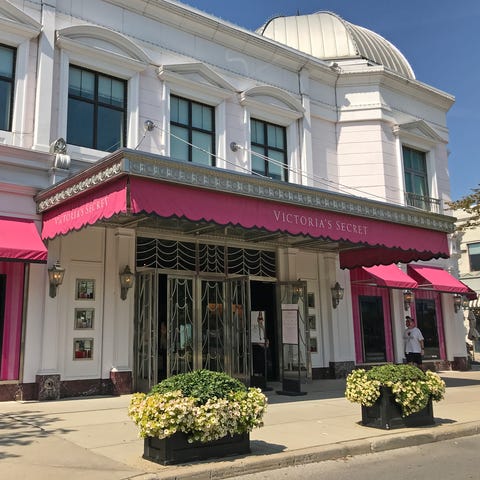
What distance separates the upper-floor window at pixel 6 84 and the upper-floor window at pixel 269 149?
6.41 meters

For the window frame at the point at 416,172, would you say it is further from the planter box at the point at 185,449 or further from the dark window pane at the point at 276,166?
the planter box at the point at 185,449

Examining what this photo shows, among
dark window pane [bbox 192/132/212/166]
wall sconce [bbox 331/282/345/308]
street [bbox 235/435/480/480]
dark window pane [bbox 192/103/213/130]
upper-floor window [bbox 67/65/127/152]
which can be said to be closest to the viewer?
street [bbox 235/435/480/480]

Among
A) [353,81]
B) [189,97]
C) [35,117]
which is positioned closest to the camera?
[35,117]

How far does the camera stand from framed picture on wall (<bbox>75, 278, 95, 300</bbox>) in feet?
39.4

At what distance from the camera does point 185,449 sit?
6.11m

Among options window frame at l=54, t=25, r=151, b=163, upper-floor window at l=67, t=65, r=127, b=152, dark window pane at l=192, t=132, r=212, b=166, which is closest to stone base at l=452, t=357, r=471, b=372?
dark window pane at l=192, t=132, r=212, b=166

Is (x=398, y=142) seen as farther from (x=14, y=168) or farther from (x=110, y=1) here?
(x=14, y=168)

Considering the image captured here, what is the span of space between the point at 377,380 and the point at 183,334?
20.2ft

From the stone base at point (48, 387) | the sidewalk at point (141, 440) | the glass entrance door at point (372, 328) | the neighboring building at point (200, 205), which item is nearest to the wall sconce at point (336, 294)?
the neighboring building at point (200, 205)

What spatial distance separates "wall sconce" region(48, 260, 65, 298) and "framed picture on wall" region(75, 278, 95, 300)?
583 mm

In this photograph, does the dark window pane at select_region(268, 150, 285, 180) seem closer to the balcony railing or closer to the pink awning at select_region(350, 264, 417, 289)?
the pink awning at select_region(350, 264, 417, 289)

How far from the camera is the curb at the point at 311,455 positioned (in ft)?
19.0

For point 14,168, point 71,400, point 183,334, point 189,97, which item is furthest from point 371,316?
point 14,168

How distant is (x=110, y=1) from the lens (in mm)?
13438
